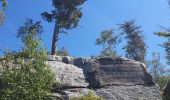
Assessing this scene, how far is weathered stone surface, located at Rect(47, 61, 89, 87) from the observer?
31453 mm

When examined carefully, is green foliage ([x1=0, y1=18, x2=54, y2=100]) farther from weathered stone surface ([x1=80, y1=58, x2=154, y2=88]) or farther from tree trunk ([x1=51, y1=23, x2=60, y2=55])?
tree trunk ([x1=51, y1=23, x2=60, y2=55])

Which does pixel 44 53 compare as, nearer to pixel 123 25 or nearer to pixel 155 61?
pixel 123 25

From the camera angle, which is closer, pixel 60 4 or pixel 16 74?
pixel 16 74

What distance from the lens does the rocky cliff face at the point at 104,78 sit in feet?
103

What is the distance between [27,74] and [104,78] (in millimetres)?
8460

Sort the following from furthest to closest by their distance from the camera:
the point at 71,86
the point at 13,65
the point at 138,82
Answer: the point at 138,82, the point at 71,86, the point at 13,65

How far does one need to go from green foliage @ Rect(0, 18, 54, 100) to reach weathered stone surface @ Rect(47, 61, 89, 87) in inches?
129

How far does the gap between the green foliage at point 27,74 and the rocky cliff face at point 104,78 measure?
3.16m

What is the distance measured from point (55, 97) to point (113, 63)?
7580 mm

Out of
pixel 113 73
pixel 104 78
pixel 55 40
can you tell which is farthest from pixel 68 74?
pixel 55 40

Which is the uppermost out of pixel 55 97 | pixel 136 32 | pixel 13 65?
pixel 136 32

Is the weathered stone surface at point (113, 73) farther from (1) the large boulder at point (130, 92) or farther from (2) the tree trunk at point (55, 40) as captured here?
(2) the tree trunk at point (55, 40)

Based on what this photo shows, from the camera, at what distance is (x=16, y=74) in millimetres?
26641

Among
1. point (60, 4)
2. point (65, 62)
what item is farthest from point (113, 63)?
point (60, 4)
